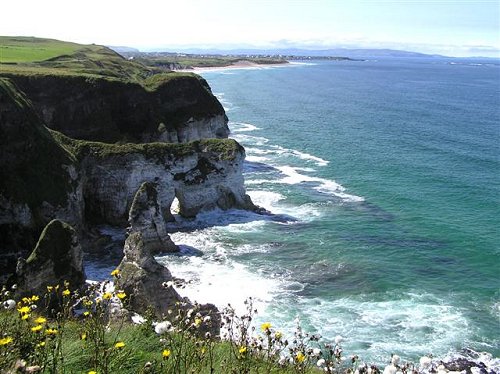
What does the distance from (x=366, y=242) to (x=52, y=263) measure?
2658 centimetres

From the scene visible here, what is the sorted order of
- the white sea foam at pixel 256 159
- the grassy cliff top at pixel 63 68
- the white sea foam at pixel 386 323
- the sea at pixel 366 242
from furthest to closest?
the white sea foam at pixel 256 159, the grassy cliff top at pixel 63 68, the sea at pixel 366 242, the white sea foam at pixel 386 323

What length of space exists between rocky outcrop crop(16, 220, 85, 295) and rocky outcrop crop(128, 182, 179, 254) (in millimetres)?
9643

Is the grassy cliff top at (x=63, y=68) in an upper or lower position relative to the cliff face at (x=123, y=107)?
upper

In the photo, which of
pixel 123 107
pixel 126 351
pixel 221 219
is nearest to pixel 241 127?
pixel 123 107

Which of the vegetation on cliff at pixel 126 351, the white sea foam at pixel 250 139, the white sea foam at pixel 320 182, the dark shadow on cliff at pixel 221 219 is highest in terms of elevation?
the vegetation on cliff at pixel 126 351

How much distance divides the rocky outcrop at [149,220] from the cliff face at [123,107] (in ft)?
70.6

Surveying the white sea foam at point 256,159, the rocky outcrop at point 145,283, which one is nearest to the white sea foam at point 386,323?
the rocky outcrop at point 145,283

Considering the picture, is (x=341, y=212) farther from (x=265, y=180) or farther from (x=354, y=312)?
(x=354, y=312)

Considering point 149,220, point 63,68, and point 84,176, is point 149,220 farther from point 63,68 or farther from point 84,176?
point 63,68

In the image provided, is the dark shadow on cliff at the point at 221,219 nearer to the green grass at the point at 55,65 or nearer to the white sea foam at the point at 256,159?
the white sea foam at the point at 256,159

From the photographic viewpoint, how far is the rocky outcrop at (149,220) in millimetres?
40156

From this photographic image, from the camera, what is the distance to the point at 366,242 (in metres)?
44.6

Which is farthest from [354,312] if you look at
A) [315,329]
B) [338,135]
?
[338,135]

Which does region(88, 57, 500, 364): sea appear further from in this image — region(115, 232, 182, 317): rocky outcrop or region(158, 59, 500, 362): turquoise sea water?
region(115, 232, 182, 317): rocky outcrop
